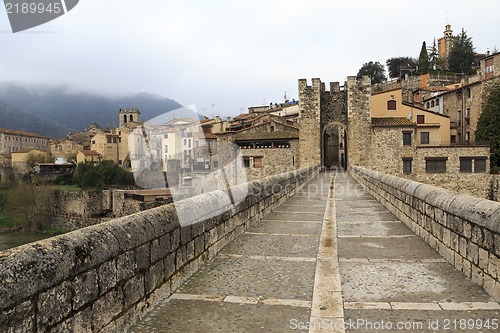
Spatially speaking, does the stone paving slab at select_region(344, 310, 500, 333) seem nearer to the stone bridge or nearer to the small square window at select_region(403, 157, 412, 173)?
the stone bridge

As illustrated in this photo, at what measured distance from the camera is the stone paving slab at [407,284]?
462 cm

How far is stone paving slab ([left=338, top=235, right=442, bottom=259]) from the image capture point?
6629 mm

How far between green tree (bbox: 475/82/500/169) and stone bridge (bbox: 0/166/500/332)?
4062 centimetres

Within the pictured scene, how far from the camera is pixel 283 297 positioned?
15.5ft

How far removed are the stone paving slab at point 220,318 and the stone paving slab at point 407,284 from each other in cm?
84

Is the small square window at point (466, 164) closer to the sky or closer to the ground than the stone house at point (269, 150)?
closer to the ground

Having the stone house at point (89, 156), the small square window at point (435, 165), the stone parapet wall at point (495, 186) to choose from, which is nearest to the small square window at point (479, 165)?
the stone parapet wall at point (495, 186)

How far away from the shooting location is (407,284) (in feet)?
16.8

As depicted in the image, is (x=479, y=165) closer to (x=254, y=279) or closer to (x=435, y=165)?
(x=435, y=165)

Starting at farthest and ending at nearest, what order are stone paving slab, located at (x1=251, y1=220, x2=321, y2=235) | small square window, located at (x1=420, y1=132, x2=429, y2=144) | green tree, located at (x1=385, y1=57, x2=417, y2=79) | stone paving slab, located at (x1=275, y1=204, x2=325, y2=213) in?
1. green tree, located at (x1=385, y1=57, x2=417, y2=79)
2. small square window, located at (x1=420, y1=132, x2=429, y2=144)
3. stone paving slab, located at (x1=275, y1=204, x2=325, y2=213)
4. stone paving slab, located at (x1=251, y1=220, x2=321, y2=235)

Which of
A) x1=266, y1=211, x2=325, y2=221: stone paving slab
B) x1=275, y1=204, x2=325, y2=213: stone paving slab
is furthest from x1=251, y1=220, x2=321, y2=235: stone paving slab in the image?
x1=275, y1=204, x2=325, y2=213: stone paving slab

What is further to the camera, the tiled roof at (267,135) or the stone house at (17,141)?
the stone house at (17,141)

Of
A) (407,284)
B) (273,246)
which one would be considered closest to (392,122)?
(273,246)

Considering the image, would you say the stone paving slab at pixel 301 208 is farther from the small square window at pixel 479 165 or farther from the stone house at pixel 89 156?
the stone house at pixel 89 156
